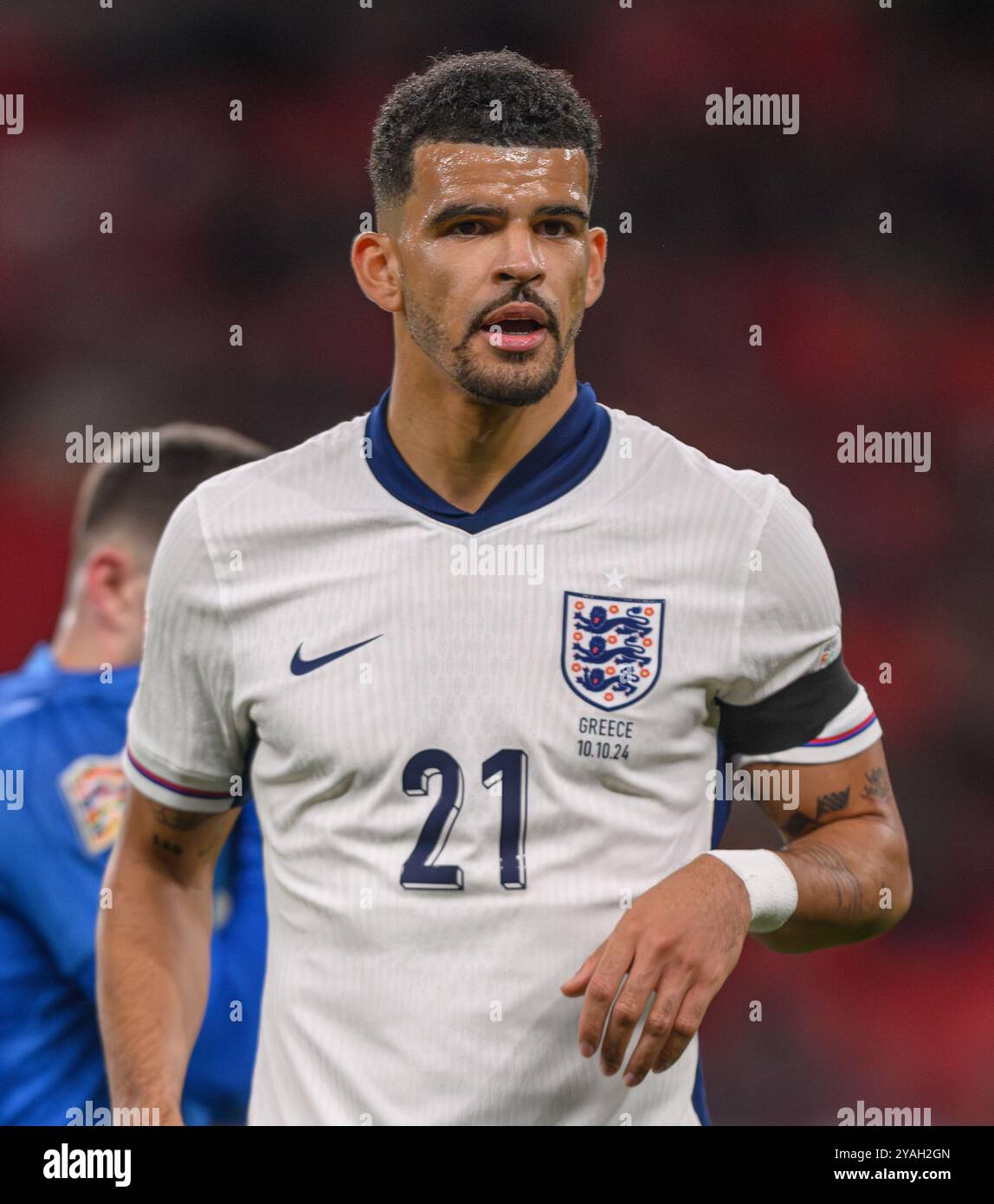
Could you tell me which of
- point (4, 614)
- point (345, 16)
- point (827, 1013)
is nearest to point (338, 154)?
point (345, 16)

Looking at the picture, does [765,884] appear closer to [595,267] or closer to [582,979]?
[582,979]

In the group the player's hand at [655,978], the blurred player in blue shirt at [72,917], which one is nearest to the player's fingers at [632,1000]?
the player's hand at [655,978]

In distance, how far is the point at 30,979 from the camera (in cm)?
321

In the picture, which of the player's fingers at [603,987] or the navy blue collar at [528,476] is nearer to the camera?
the player's fingers at [603,987]

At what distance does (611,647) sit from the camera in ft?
6.88

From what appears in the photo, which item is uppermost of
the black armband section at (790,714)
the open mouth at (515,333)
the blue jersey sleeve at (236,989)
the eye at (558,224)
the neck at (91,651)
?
the eye at (558,224)

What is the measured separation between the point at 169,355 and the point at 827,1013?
8.89 feet

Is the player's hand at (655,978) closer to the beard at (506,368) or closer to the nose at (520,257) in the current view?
the beard at (506,368)

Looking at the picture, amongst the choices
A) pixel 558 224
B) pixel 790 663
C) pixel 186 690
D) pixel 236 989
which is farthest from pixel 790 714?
pixel 236 989

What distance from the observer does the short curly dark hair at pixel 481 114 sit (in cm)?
214

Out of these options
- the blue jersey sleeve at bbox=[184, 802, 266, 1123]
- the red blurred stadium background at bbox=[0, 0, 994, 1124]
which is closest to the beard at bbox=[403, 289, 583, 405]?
the blue jersey sleeve at bbox=[184, 802, 266, 1123]

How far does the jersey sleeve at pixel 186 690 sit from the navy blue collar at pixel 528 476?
0.28 m

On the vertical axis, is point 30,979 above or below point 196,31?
below
